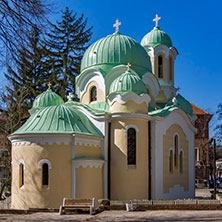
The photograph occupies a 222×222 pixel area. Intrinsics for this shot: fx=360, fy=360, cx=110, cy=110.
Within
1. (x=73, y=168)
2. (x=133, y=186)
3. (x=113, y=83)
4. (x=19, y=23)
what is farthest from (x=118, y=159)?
(x=19, y=23)

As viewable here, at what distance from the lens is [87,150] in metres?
18.5

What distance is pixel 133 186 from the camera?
19156 millimetres

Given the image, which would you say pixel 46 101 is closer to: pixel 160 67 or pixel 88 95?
pixel 88 95

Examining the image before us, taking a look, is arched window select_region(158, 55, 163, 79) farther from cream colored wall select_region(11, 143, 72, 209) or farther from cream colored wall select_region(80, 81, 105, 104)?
cream colored wall select_region(11, 143, 72, 209)

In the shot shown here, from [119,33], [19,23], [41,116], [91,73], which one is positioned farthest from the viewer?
[119,33]

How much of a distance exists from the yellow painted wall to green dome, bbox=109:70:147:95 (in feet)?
10.7

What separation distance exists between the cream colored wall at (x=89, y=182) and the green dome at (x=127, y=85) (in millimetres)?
4491

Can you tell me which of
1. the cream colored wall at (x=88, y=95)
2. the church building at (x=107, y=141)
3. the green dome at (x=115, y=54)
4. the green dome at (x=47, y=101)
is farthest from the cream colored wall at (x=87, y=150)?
the green dome at (x=115, y=54)

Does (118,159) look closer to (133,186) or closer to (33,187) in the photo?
(133,186)

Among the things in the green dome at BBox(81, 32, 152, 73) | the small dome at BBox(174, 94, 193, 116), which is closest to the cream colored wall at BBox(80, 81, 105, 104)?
the green dome at BBox(81, 32, 152, 73)

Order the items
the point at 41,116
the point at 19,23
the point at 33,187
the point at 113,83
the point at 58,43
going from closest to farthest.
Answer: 1. the point at 19,23
2. the point at 33,187
3. the point at 41,116
4. the point at 113,83
5. the point at 58,43

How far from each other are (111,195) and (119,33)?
10716 mm

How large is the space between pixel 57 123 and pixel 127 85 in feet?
14.7

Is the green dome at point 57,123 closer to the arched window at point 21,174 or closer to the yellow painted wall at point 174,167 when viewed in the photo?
the arched window at point 21,174
